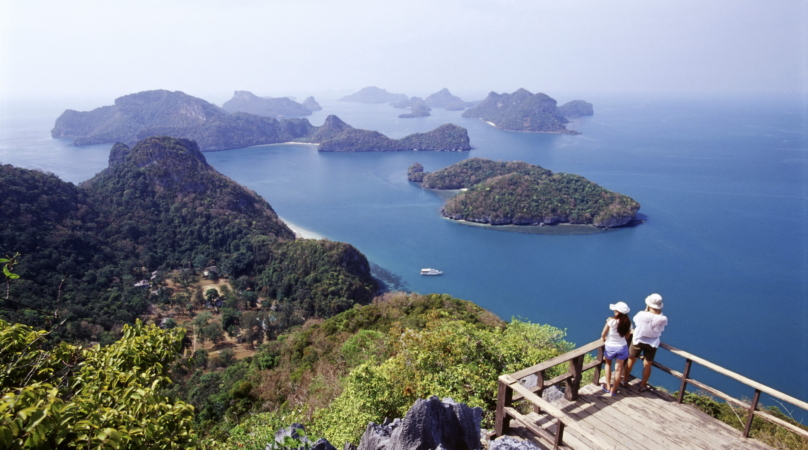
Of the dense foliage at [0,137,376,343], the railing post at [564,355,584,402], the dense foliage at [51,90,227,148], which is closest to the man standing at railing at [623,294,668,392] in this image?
the railing post at [564,355,584,402]

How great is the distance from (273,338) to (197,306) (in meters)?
8.70

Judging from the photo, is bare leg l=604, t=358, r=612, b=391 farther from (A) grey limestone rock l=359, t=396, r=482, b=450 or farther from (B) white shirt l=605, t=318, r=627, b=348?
(A) grey limestone rock l=359, t=396, r=482, b=450

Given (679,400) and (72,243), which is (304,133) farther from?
(679,400)

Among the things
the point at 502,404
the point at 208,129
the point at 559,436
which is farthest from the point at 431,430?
the point at 208,129

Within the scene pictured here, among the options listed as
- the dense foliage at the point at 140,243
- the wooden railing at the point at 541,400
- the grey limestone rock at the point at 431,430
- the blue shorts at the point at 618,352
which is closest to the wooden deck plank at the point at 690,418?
the blue shorts at the point at 618,352

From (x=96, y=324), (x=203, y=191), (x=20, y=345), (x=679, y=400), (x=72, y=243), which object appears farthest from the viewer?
(x=203, y=191)

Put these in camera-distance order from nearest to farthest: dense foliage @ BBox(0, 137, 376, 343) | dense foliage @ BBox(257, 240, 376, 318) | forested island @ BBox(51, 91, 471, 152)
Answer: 1. dense foliage @ BBox(0, 137, 376, 343)
2. dense foliage @ BBox(257, 240, 376, 318)
3. forested island @ BBox(51, 91, 471, 152)

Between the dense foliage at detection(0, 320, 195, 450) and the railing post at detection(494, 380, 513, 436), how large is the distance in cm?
297

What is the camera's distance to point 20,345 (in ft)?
11.9

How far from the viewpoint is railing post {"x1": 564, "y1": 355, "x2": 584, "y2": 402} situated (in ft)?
16.2

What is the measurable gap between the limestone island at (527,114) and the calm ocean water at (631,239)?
31.2 m

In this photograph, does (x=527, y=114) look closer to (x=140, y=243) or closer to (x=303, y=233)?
(x=303, y=233)

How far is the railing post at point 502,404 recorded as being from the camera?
14.5 ft

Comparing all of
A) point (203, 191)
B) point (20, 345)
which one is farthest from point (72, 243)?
point (20, 345)
